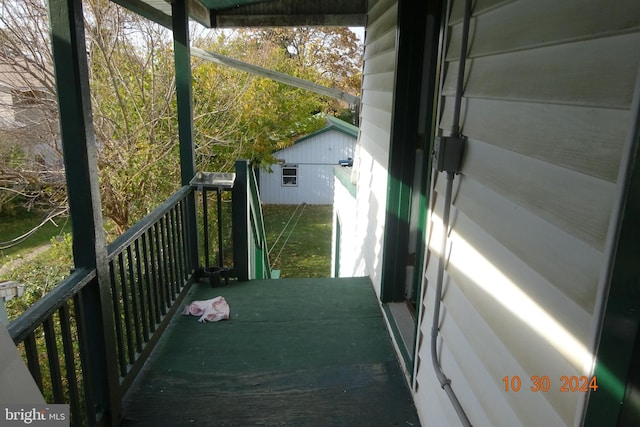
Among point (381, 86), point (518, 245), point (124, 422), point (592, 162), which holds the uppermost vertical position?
point (381, 86)

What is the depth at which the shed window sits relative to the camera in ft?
57.5

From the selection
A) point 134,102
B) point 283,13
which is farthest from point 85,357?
point 134,102

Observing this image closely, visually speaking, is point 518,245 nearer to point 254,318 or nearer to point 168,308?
point 254,318

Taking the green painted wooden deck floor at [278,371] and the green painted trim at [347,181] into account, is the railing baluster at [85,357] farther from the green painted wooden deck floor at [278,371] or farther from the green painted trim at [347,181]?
the green painted trim at [347,181]

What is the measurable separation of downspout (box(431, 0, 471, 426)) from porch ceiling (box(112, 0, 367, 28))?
11.4 ft

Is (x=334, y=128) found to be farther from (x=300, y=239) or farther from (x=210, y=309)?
(x=210, y=309)

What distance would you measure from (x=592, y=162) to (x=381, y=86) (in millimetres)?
2728

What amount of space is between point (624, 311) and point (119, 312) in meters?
2.26

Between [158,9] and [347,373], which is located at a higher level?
[158,9]

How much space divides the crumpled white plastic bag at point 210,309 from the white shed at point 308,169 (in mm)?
13751

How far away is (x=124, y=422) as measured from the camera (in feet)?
7.33

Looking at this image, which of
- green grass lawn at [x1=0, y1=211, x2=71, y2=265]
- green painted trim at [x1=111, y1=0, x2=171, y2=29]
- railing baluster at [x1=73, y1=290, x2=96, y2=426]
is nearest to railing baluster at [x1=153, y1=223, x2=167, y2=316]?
railing baluster at [x1=73, y1=290, x2=96, y2=426]

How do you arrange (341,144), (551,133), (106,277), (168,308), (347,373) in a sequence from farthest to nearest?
(341,144), (168,308), (347,373), (106,277), (551,133)

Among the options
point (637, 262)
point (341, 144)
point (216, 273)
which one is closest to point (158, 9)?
point (216, 273)
